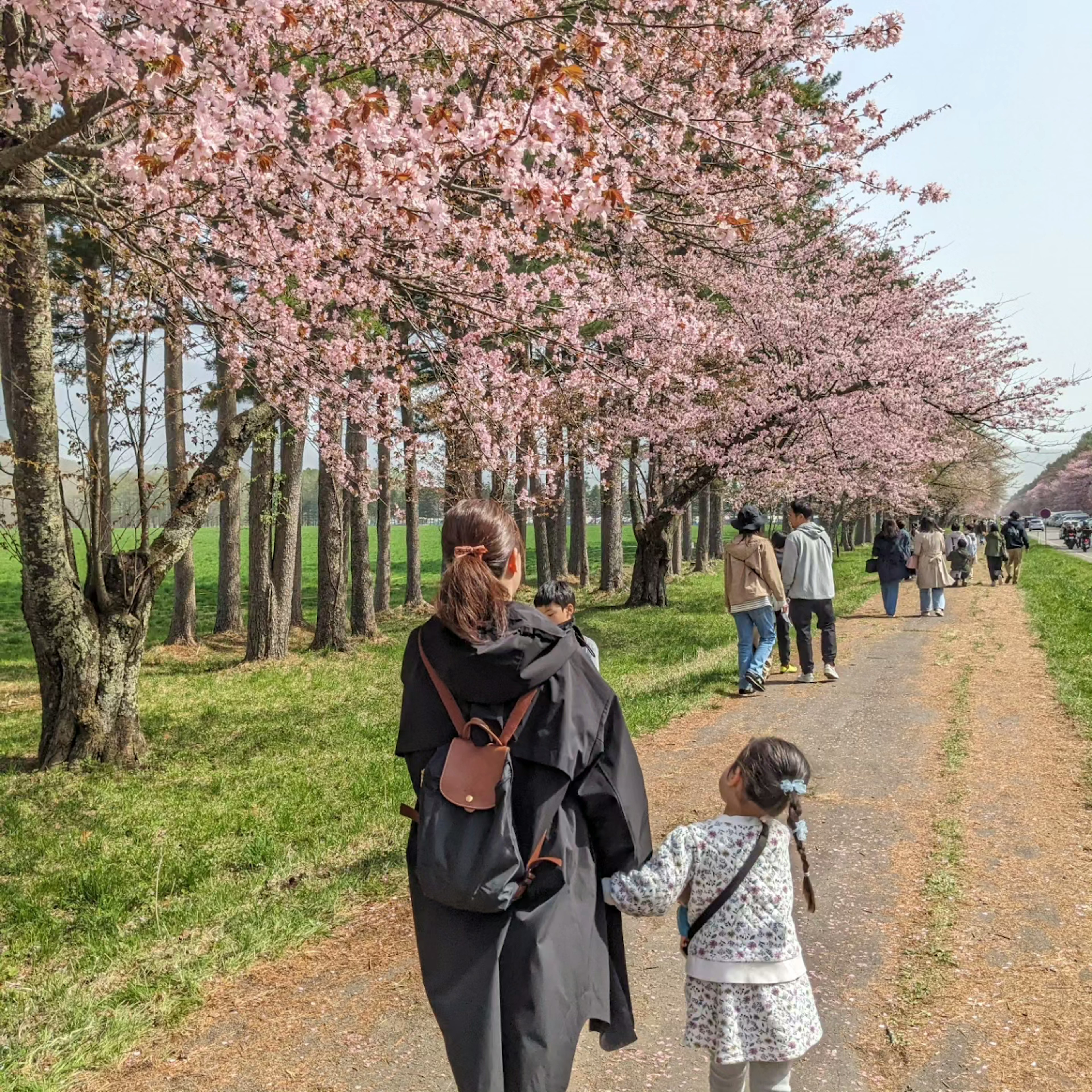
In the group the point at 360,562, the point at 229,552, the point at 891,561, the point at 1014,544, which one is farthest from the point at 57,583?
the point at 1014,544

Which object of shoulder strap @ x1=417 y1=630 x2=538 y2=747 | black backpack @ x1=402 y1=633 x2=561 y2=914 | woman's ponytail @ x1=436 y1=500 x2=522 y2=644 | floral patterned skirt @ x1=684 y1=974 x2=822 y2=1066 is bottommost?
floral patterned skirt @ x1=684 y1=974 x2=822 y2=1066

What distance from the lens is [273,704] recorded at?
12.5 m

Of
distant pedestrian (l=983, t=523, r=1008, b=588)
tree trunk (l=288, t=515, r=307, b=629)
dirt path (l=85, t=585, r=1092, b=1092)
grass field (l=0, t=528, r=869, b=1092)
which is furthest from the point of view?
distant pedestrian (l=983, t=523, r=1008, b=588)

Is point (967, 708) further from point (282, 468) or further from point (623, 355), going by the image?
point (282, 468)

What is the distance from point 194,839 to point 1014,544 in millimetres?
24041

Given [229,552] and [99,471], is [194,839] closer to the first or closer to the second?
[99,471]

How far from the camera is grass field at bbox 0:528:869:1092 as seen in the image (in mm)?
4258

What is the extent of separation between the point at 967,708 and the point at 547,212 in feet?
22.5

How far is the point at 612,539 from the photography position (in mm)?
25234

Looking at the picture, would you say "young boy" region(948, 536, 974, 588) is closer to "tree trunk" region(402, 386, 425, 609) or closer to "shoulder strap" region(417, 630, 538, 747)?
"tree trunk" region(402, 386, 425, 609)

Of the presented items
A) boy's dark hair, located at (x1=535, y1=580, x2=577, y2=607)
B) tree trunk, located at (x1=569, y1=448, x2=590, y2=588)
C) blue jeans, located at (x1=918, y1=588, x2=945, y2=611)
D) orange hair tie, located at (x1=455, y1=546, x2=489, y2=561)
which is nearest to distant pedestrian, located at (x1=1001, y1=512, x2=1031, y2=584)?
blue jeans, located at (x1=918, y1=588, x2=945, y2=611)

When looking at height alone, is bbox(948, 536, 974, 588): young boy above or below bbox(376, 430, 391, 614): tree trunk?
below

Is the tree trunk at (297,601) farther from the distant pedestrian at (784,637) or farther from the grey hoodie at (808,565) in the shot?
the grey hoodie at (808,565)

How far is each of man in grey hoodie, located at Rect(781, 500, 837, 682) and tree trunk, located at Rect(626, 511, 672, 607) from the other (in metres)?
11.0
